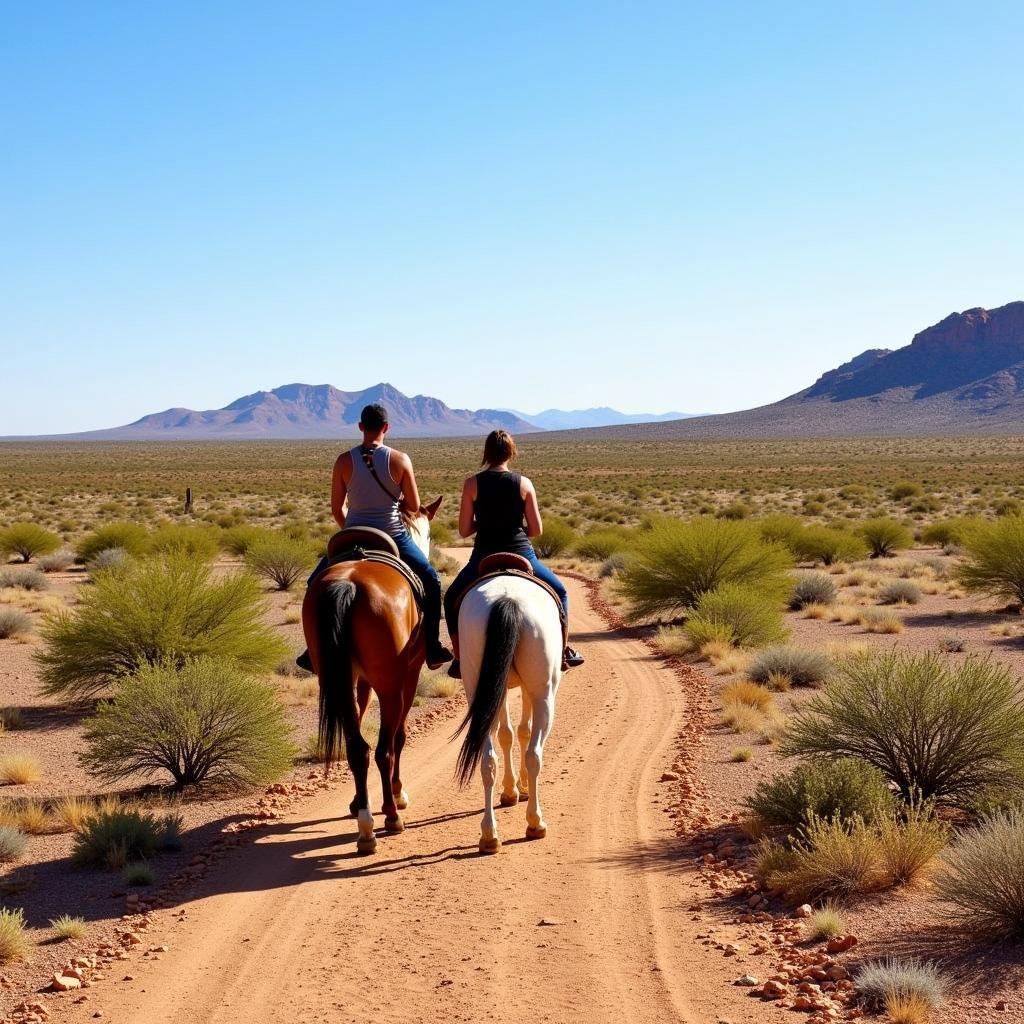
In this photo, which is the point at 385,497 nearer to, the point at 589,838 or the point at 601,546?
the point at 589,838

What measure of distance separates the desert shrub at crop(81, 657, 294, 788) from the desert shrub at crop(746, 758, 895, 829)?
4.24 meters

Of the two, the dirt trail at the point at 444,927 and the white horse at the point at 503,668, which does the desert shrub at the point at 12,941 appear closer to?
the dirt trail at the point at 444,927

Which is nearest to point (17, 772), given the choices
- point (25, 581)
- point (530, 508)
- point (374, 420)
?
point (374, 420)

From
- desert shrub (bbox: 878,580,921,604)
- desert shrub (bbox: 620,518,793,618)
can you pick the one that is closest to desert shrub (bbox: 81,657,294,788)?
desert shrub (bbox: 620,518,793,618)

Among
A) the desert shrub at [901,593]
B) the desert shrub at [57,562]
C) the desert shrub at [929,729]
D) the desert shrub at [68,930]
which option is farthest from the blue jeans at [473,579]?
the desert shrub at [57,562]

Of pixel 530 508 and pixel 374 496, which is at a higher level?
pixel 374 496

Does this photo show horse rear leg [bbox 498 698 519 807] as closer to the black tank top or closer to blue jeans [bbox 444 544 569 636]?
blue jeans [bbox 444 544 569 636]

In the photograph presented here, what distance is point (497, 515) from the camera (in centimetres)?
838

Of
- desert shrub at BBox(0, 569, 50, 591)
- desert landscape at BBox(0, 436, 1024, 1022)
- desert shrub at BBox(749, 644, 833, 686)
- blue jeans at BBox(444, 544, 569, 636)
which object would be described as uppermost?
blue jeans at BBox(444, 544, 569, 636)

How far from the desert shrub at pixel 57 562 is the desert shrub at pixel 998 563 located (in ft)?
68.2

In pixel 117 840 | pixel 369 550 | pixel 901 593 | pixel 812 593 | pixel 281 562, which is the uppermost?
pixel 369 550

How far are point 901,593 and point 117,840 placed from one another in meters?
16.7

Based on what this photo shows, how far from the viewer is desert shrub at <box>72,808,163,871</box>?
7.52 meters

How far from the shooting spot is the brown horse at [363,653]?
745 cm
